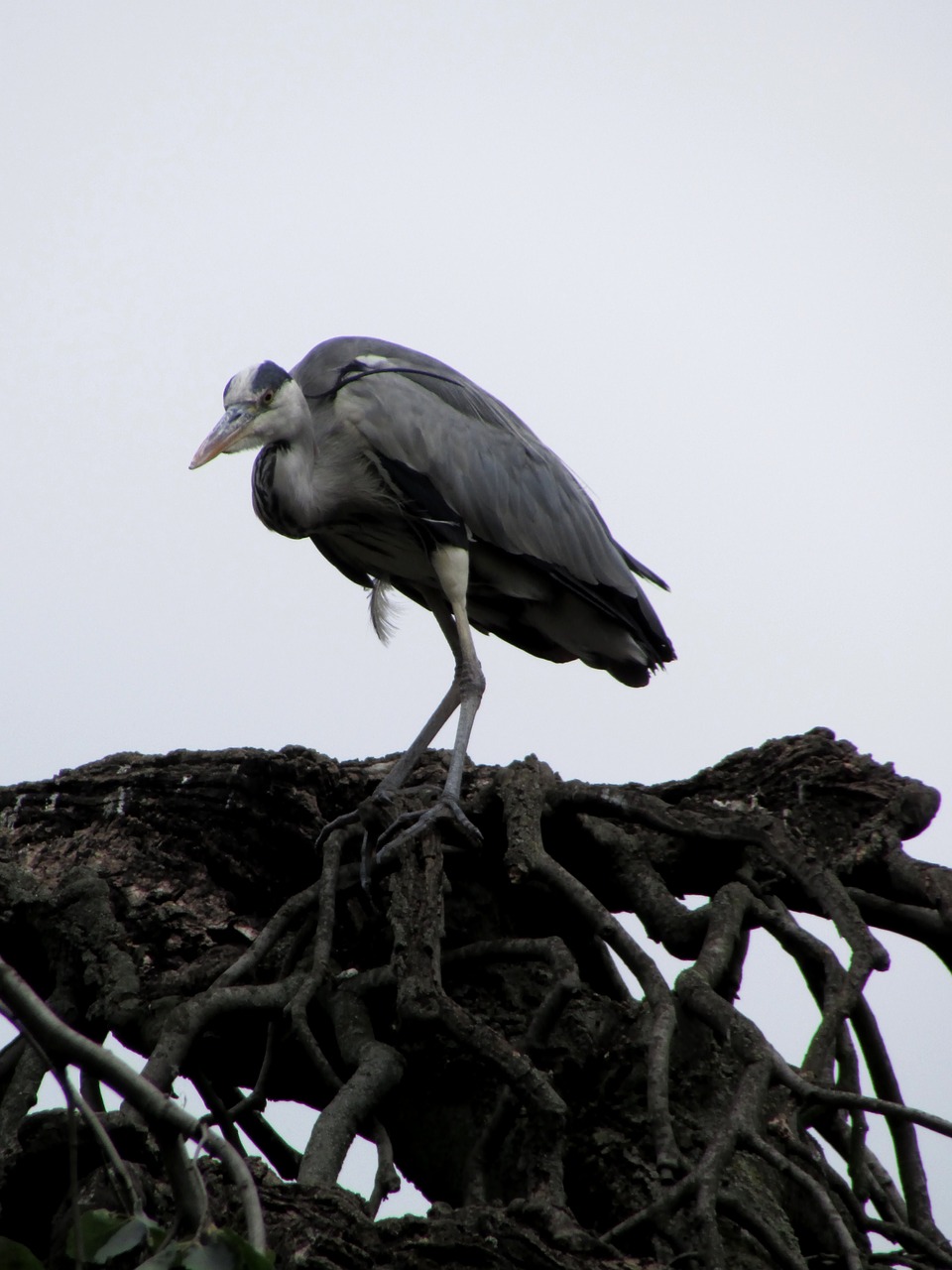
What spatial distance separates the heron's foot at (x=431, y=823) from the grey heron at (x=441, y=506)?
43.3 inches

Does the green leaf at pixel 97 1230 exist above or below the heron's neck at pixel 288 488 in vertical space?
below

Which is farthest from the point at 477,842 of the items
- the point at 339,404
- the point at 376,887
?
the point at 339,404

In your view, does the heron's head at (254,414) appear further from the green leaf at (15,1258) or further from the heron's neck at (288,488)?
the green leaf at (15,1258)

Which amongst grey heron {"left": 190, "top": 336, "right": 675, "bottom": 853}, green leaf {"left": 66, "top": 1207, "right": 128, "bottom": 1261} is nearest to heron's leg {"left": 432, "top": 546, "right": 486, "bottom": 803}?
grey heron {"left": 190, "top": 336, "right": 675, "bottom": 853}

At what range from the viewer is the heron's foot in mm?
3457

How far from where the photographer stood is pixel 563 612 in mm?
5457

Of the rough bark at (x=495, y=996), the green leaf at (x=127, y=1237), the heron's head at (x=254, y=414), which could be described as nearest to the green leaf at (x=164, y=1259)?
the green leaf at (x=127, y=1237)

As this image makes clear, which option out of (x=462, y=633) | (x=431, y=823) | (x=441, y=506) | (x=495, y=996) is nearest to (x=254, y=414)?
(x=441, y=506)

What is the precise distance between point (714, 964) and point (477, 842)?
2.53ft

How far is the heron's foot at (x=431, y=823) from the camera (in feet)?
11.3

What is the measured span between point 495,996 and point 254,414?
2446 mm

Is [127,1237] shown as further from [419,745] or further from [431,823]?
[419,745]

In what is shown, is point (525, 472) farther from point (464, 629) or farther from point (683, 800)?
point (683, 800)

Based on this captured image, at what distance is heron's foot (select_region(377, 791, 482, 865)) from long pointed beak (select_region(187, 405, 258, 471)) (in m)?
1.81
